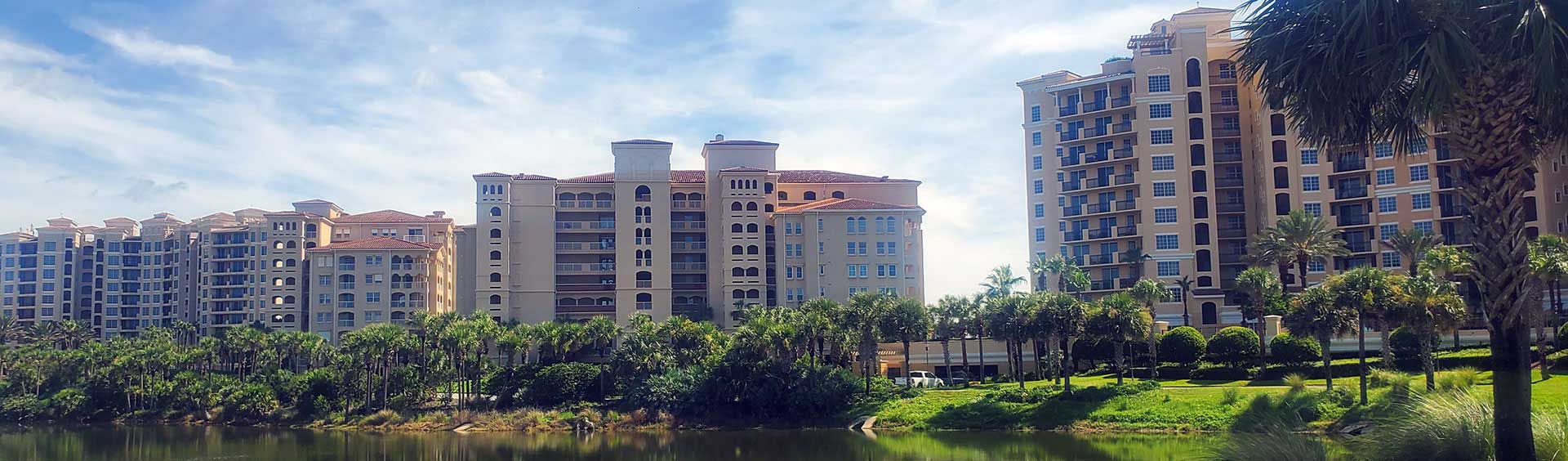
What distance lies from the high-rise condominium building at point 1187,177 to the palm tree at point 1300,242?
8192mm

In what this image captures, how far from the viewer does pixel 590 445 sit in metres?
66.2

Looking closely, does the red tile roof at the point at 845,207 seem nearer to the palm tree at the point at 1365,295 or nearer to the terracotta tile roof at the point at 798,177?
the terracotta tile roof at the point at 798,177

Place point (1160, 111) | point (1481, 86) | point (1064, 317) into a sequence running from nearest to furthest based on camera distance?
1. point (1481, 86)
2. point (1064, 317)
3. point (1160, 111)

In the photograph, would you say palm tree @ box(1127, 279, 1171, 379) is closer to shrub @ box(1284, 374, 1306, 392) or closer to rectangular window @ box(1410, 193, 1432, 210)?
shrub @ box(1284, 374, 1306, 392)

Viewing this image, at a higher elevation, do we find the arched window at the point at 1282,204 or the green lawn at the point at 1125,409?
the arched window at the point at 1282,204

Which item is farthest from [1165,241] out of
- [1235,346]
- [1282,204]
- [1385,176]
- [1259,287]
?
[1235,346]

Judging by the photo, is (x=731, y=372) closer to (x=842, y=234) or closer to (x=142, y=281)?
(x=842, y=234)

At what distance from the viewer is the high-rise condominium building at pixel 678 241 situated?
109 m

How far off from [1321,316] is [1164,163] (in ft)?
142

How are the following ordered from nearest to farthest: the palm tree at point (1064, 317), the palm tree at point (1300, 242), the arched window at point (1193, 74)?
the palm tree at point (1064, 317) < the palm tree at point (1300, 242) < the arched window at point (1193, 74)

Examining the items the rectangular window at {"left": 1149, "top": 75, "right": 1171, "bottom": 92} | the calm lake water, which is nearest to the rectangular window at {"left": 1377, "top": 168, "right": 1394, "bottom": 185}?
the rectangular window at {"left": 1149, "top": 75, "right": 1171, "bottom": 92}

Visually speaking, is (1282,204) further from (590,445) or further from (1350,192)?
(590,445)

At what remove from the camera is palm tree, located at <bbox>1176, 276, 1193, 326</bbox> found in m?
88.9

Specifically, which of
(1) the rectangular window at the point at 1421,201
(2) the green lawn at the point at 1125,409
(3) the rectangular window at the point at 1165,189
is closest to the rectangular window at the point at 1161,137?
(3) the rectangular window at the point at 1165,189
